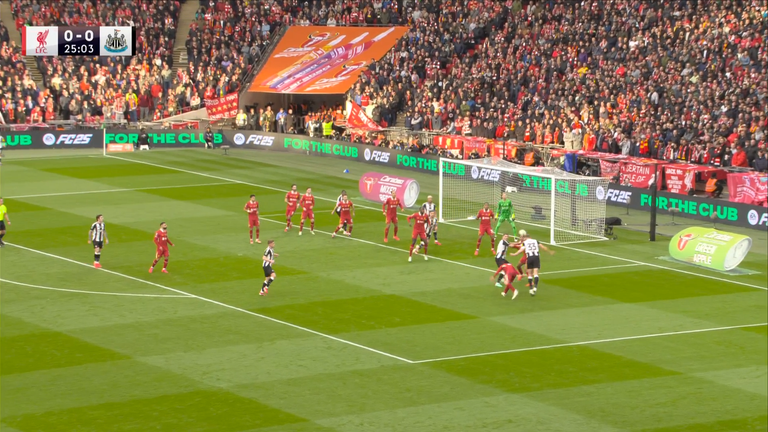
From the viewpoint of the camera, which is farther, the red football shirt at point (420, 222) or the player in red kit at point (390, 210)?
the player in red kit at point (390, 210)

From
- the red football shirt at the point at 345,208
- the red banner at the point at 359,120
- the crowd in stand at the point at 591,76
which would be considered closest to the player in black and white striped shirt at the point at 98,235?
the red football shirt at the point at 345,208

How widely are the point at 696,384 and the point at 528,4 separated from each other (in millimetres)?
43256

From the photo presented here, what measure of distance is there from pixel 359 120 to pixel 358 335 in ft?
115

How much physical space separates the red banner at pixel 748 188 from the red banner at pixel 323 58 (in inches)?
1104

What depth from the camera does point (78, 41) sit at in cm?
6034

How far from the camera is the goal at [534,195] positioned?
4200 centimetres

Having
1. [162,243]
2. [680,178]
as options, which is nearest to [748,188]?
[680,178]

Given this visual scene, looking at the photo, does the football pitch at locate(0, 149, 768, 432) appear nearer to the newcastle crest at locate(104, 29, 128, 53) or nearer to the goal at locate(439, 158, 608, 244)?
the goal at locate(439, 158, 608, 244)

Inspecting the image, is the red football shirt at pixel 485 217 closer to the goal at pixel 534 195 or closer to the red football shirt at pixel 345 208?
the goal at pixel 534 195

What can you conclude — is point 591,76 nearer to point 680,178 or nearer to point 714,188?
point 680,178

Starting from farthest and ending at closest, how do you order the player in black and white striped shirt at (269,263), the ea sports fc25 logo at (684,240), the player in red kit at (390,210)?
the player in red kit at (390,210), the ea sports fc25 logo at (684,240), the player in black and white striped shirt at (269,263)

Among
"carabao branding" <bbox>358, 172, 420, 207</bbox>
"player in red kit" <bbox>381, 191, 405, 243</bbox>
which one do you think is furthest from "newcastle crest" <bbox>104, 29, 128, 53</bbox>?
"player in red kit" <bbox>381, 191, 405, 243</bbox>

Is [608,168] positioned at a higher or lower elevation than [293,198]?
higher

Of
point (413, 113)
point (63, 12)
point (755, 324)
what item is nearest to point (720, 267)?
point (755, 324)
